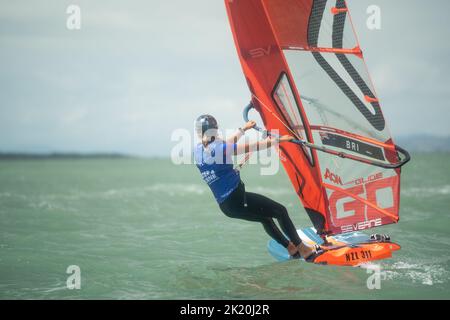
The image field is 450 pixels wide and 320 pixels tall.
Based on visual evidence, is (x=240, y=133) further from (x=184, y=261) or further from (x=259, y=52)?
(x=184, y=261)

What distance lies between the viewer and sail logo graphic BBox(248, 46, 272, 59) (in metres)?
5.73

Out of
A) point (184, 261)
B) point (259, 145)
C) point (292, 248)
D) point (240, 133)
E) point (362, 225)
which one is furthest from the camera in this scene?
point (184, 261)

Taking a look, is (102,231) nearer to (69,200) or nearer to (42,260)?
(42,260)

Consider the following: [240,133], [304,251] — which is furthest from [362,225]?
[240,133]

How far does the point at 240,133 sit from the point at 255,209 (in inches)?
36.2

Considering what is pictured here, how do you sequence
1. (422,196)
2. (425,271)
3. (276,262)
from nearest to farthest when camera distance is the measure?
1. (425,271)
2. (276,262)
3. (422,196)

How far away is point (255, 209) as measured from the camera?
5645 mm

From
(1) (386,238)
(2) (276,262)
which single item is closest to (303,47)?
(1) (386,238)

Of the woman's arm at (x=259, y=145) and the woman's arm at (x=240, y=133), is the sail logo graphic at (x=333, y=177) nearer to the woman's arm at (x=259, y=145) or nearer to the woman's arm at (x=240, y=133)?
the woman's arm at (x=259, y=145)

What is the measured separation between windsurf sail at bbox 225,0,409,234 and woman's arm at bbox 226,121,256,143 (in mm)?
410

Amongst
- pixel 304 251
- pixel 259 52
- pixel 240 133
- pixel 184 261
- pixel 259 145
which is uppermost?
pixel 259 52

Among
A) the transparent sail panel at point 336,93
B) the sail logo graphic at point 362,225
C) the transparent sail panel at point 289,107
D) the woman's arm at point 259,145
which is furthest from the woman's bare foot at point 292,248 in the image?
the transparent sail panel at point 336,93
